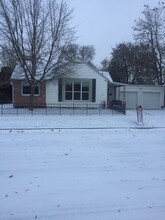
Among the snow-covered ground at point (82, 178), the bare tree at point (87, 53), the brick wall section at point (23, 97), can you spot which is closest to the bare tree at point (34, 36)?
the brick wall section at point (23, 97)

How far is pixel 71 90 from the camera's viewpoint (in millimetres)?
30141

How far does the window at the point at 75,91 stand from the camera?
30094mm

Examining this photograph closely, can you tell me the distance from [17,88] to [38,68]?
122 inches

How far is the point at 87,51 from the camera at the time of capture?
71.3 m

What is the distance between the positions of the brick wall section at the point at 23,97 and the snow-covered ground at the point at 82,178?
16.6 m

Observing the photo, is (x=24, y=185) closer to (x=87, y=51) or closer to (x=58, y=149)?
(x=58, y=149)

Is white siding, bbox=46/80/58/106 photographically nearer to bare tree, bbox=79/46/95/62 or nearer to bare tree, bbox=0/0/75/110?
bare tree, bbox=0/0/75/110

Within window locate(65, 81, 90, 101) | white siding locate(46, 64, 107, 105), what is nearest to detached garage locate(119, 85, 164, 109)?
white siding locate(46, 64, 107, 105)

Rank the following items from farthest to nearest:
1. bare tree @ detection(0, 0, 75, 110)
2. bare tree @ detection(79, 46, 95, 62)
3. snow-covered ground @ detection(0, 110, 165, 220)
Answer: bare tree @ detection(79, 46, 95, 62) → bare tree @ detection(0, 0, 75, 110) → snow-covered ground @ detection(0, 110, 165, 220)

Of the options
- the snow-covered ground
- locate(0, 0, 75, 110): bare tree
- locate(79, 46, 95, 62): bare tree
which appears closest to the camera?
the snow-covered ground

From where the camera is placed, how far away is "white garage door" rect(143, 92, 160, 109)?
37.1 meters

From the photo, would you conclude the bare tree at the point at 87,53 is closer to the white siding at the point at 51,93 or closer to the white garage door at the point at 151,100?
the white garage door at the point at 151,100

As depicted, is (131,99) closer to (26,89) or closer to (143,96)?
(143,96)

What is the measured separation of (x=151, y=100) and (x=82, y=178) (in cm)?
3139
